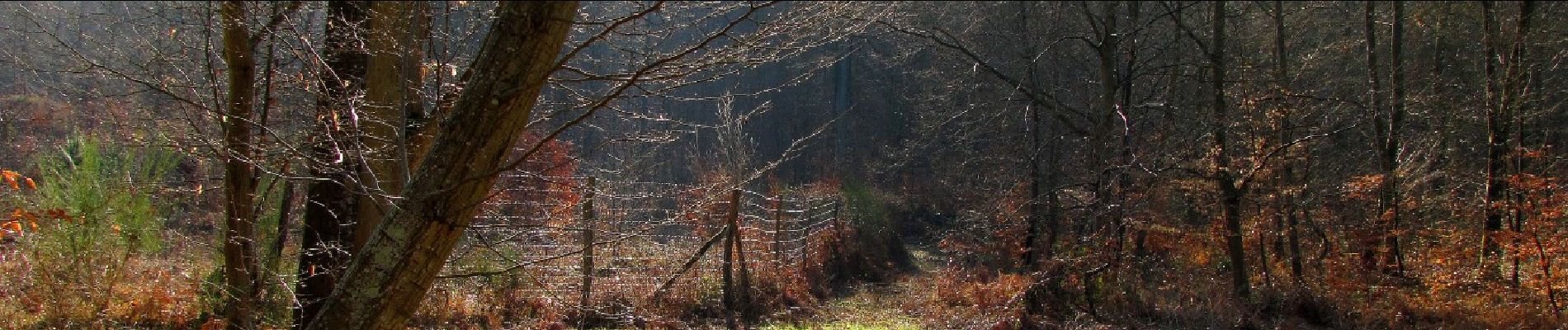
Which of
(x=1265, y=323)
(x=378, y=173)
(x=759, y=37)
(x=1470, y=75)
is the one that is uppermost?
(x=1470, y=75)

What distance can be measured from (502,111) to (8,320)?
552 centimetres

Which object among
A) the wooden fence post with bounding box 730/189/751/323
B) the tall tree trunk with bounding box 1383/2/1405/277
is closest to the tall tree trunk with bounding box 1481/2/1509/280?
the tall tree trunk with bounding box 1383/2/1405/277

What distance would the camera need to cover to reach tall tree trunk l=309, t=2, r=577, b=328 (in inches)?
95.7

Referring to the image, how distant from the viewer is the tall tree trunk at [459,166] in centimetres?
243

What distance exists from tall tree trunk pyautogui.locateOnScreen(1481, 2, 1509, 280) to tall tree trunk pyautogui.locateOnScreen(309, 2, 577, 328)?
1160cm

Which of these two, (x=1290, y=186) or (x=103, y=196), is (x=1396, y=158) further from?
(x=103, y=196)

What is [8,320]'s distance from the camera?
5.82m

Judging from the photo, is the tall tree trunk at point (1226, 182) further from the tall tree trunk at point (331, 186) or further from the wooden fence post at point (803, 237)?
the tall tree trunk at point (331, 186)

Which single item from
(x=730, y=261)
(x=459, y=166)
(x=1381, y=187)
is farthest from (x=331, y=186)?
(x=1381, y=187)

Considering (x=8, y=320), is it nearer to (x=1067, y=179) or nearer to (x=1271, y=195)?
(x=1067, y=179)

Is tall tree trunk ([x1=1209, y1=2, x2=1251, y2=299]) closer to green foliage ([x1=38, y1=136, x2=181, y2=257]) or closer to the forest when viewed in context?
the forest

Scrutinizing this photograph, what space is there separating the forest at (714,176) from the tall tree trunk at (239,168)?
19 millimetres

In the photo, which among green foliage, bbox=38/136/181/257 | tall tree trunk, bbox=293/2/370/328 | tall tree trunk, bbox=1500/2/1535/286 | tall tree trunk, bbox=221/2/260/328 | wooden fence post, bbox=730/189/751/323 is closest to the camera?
tall tree trunk, bbox=293/2/370/328

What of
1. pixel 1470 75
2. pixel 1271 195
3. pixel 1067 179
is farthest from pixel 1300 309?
pixel 1470 75
